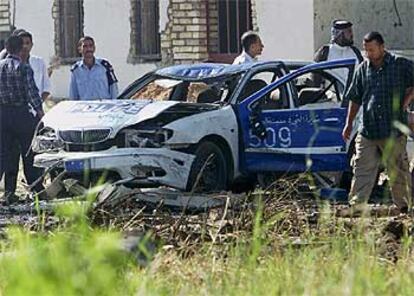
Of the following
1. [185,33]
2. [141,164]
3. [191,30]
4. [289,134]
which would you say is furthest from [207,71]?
[185,33]

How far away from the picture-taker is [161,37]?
22641 millimetres

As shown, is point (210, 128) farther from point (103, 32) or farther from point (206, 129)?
point (103, 32)

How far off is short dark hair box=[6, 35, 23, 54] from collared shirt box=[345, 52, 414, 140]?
4048 mm

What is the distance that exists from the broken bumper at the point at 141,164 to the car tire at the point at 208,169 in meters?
0.09

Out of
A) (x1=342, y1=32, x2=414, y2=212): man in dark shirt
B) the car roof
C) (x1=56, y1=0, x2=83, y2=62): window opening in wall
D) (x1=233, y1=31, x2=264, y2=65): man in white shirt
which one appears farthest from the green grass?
(x1=56, y1=0, x2=83, y2=62): window opening in wall

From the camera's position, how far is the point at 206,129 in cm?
1255

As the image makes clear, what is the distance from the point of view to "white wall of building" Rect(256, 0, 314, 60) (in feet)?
67.3

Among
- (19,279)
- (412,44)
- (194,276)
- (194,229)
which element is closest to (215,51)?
(412,44)

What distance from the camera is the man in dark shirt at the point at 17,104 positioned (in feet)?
44.2

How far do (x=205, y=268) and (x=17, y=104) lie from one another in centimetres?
643

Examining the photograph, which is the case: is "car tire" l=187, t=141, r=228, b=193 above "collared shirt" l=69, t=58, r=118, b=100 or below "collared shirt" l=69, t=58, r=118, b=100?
below

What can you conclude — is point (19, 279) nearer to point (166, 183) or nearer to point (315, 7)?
point (166, 183)

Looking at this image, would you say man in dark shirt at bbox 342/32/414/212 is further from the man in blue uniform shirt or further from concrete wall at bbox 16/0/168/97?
concrete wall at bbox 16/0/168/97

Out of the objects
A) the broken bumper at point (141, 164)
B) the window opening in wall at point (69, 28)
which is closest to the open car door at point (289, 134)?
the broken bumper at point (141, 164)
